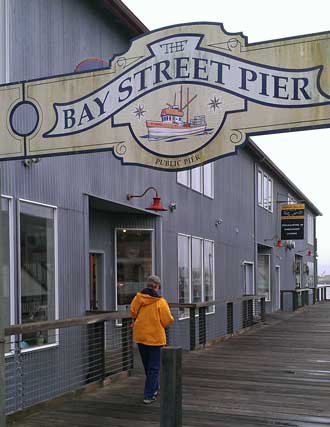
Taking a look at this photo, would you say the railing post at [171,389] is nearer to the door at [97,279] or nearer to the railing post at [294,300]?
the door at [97,279]

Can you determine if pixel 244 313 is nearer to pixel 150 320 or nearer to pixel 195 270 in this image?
pixel 195 270

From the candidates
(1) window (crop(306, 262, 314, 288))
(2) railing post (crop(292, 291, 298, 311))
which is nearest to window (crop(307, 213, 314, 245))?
(1) window (crop(306, 262, 314, 288))

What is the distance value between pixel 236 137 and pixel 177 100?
66 cm

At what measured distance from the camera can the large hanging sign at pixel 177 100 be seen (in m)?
5.22

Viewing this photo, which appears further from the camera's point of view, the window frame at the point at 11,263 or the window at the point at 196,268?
the window at the point at 196,268

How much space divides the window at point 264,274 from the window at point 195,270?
866cm

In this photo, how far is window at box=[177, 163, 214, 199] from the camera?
1564 centimetres

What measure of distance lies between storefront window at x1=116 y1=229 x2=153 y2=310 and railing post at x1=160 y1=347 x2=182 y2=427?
927 centimetres

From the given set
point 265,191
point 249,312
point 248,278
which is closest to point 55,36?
point 249,312

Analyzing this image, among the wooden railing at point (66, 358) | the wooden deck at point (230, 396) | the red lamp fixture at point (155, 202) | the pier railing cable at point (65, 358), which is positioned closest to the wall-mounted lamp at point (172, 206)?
the red lamp fixture at point (155, 202)

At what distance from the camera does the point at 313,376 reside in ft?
30.8

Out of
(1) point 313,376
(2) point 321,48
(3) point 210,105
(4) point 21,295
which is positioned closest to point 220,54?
(3) point 210,105

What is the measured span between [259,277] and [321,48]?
21.3 meters

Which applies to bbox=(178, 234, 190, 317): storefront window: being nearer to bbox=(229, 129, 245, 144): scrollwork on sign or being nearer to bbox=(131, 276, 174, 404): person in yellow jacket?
bbox=(131, 276, 174, 404): person in yellow jacket
